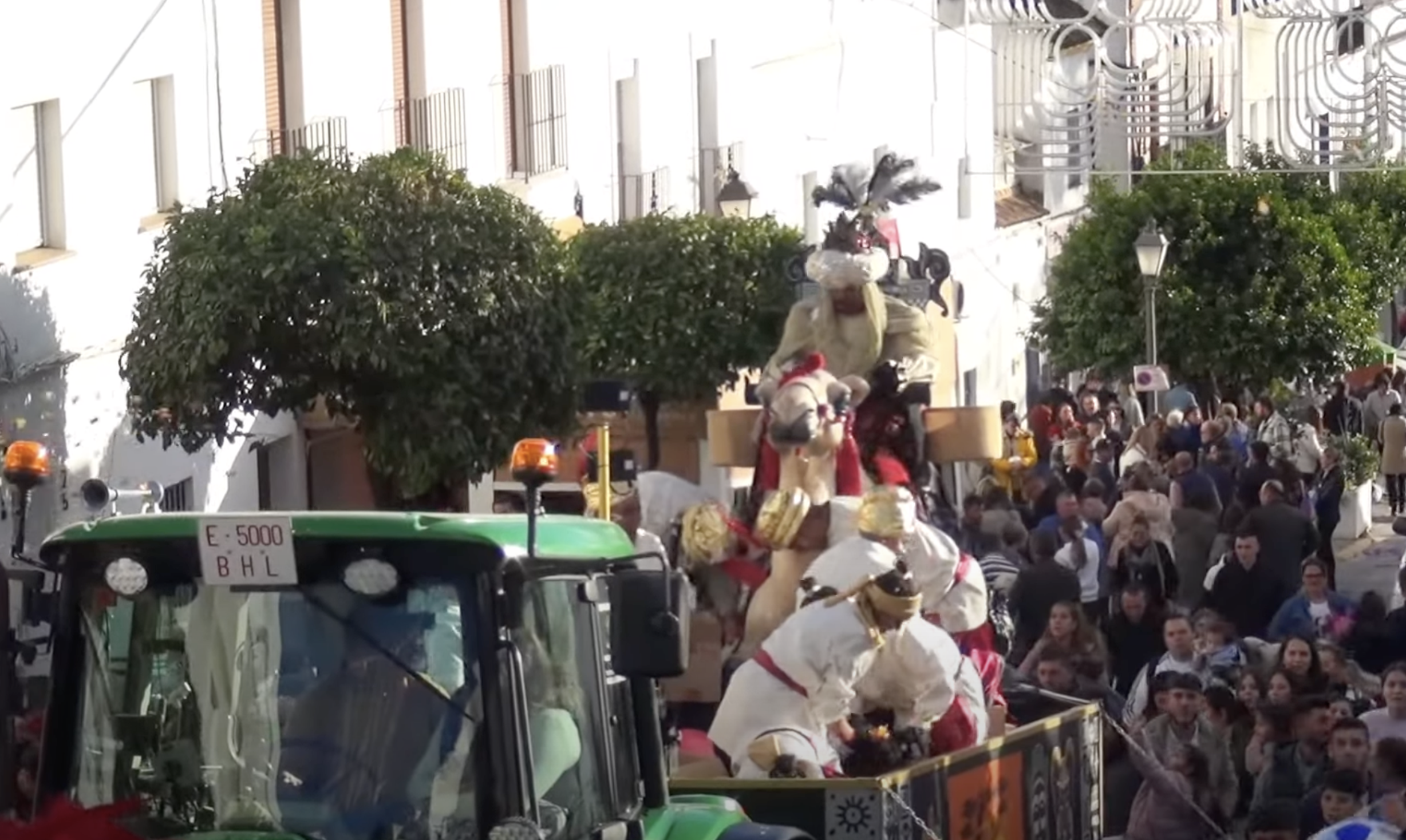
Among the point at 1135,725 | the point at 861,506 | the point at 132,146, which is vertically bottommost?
the point at 1135,725

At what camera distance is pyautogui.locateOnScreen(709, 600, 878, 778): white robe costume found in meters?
9.87

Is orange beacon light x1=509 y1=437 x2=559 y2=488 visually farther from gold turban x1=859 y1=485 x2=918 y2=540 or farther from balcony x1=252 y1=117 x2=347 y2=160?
balcony x1=252 y1=117 x2=347 y2=160

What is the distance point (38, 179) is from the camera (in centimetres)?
1855

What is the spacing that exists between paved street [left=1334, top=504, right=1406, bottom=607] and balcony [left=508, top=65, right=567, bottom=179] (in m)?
7.55

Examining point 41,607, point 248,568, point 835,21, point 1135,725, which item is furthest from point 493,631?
point 835,21

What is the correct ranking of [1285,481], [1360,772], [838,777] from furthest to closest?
[1285,481]
[1360,772]
[838,777]

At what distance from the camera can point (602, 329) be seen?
801 inches

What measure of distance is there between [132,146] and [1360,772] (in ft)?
37.8

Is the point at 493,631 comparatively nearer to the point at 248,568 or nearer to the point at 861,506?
the point at 248,568

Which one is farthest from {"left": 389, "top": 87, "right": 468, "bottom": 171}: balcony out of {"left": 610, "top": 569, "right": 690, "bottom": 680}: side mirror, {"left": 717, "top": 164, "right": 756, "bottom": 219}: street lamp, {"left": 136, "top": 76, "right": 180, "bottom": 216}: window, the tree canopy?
{"left": 610, "top": 569, "right": 690, "bottom": 680}: side mirror

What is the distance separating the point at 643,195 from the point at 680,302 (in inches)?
273

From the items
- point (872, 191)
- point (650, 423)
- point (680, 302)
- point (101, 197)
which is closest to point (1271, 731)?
point (872, 191)

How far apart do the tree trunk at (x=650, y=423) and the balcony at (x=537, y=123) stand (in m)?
3.77

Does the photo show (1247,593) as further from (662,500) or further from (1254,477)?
(662,500)
